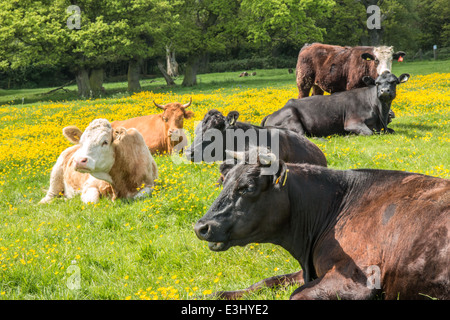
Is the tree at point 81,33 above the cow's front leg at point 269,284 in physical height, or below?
above

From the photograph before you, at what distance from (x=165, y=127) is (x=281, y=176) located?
27.7 feet

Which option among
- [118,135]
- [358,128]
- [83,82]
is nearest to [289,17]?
[83,82]

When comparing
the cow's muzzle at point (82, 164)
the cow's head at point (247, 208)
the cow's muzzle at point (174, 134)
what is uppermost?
the cow's head at point (247, 208)

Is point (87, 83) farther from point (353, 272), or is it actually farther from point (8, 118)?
point (353, 272)

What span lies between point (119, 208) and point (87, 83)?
95.9 ft

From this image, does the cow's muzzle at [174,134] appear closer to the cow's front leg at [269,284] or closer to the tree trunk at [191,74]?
the cow's front leg at [269,284]

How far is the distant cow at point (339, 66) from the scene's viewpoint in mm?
14328

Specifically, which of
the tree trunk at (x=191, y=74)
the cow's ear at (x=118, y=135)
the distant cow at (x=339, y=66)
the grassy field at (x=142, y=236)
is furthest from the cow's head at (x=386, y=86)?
the tree trunk at (x=191, y=74)

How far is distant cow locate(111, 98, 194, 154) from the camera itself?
38.9 feet

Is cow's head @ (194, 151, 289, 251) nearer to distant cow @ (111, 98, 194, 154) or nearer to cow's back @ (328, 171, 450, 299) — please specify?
cow's back @ (328, 171, 450, 299)

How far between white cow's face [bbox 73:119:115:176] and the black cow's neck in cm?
436

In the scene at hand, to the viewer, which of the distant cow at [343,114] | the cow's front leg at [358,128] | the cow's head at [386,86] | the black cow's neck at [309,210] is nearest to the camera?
the black cow's neck at [309,210]

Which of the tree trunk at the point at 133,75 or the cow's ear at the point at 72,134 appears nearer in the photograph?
the cow's ear at the point at 72,134

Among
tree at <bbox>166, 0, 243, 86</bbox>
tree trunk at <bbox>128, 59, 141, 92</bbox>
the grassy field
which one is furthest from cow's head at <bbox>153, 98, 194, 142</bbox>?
tree at <bbox>166, 0, 243, 86</bbox>
